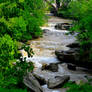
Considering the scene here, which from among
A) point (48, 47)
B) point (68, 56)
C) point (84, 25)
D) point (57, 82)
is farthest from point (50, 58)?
point (57, 82)

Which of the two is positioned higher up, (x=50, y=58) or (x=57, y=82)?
(x=57, y=82)

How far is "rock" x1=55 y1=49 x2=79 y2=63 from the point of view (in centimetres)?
1625

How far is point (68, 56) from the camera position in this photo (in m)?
16.6

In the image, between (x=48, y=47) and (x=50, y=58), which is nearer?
(x=50, y=58)

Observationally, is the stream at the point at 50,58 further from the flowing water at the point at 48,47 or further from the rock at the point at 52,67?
the rock at the point at 52,67

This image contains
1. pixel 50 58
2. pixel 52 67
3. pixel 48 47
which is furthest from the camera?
pixel 48 47

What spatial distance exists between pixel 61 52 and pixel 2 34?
649cm

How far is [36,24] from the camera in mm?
25594

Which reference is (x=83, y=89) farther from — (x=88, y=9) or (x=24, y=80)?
(x=88, y=9)

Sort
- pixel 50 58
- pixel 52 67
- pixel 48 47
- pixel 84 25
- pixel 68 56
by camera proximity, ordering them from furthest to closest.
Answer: pixel 48 47
pixel 50 58
pixel 68 56
pixel 52 67
pixel 84 25

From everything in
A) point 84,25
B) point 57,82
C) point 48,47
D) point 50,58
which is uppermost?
point 84,25

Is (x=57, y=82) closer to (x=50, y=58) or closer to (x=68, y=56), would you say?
(x=68, y=56)

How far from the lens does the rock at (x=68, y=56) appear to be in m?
16.3

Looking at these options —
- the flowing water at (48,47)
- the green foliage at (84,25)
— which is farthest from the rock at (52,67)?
the green foliage at (84,25)
